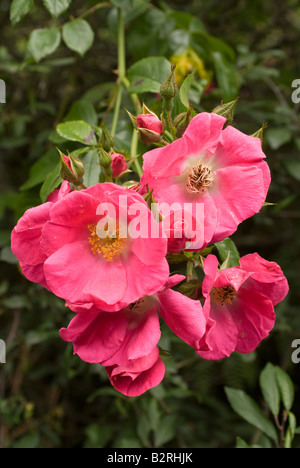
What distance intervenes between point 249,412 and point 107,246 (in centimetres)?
101

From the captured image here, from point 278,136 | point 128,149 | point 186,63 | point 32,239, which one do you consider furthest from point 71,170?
point 278,136

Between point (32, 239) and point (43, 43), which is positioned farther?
point (43, 43)

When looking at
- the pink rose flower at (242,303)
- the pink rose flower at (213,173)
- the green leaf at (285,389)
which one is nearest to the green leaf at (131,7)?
the pink rose flower at (213,173)

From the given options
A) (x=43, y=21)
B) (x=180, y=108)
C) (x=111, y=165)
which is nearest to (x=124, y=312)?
(x=111, y=165)

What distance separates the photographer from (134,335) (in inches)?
38.2

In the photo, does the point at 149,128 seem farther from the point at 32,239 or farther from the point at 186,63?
the point at 186,63

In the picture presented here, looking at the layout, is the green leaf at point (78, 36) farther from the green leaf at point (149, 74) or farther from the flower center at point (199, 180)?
the flower center at point (199, 180)

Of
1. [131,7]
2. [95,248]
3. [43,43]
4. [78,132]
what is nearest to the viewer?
[95,248]

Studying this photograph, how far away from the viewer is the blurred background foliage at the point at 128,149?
1.81m

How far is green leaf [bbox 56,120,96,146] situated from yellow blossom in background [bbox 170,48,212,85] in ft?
2.27

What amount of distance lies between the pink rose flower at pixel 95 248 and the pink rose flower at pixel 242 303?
16 cm

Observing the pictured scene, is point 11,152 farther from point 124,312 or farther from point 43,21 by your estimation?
point 124,312

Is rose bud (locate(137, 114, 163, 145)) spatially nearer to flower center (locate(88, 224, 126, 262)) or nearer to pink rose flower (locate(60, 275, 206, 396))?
flower center (locate(88, 224, 126, 262))

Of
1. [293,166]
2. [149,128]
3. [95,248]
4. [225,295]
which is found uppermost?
[149,128]
